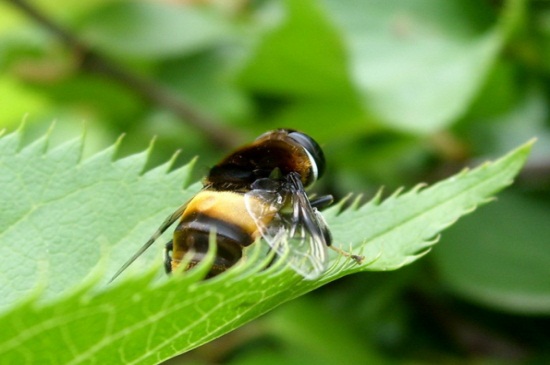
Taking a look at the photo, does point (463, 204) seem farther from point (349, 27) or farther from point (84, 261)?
point (349, 27)

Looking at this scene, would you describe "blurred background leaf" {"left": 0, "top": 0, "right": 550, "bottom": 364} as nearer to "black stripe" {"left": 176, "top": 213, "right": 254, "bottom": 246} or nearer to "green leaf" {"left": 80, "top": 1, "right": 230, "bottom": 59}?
"green leaf" {"left": 80, "top": 1, "right": 230, "bottom": 59}

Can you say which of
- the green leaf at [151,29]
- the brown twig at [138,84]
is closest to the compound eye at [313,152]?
the brown twig at [138,84]

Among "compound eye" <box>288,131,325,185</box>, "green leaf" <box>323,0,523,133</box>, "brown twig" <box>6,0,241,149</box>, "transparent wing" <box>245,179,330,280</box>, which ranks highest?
"brown twig" <box>6,0,241,149</box>

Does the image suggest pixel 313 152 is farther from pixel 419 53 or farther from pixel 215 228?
pixel 419 53

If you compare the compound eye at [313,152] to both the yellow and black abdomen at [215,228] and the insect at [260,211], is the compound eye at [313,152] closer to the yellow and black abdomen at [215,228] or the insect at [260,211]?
the insect at [260,211]

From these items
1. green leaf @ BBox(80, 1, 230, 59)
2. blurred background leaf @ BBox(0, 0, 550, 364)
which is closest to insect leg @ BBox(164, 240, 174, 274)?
blurred background leaf @ BBox(0, 0, 550, 364)

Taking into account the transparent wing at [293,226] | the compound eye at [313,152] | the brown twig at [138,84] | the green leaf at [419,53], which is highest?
the brown twig at [138,84]
